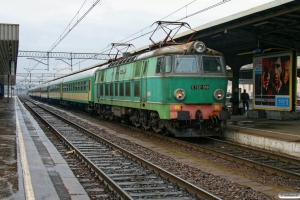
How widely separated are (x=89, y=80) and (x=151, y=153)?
626 inches

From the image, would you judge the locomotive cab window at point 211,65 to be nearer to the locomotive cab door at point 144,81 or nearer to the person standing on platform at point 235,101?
the locomotive cab door at point 144,81

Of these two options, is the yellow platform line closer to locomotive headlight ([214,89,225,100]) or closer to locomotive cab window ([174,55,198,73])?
locomotive cab window ([174,55,198,73])

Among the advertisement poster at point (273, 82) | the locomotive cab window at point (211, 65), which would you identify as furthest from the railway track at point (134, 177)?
the advertisement poster at point (273, 82)

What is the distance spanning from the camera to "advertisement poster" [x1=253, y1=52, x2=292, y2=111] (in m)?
16.6

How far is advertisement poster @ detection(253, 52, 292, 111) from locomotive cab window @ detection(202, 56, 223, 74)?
428 cm

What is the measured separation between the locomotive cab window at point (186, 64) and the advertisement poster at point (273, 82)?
5.18 meters

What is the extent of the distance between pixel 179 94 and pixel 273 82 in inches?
254

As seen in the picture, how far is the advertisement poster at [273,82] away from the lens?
1656 centimetres

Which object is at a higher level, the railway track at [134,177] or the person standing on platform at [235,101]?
the person standing on platform at [235,101]

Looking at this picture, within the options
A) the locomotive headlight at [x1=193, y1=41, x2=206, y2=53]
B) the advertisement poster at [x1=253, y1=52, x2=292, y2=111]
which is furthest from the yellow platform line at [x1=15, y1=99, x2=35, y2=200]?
the advertisement poster at [x1=253, y1=52, x2=292, y2=111]

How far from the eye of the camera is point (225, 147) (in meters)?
12.4

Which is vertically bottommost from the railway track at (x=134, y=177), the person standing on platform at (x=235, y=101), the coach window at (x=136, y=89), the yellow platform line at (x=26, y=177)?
the railway track at (x=134, y=177)

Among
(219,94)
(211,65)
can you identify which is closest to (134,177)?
(219,94)

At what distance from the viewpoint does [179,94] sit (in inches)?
506
